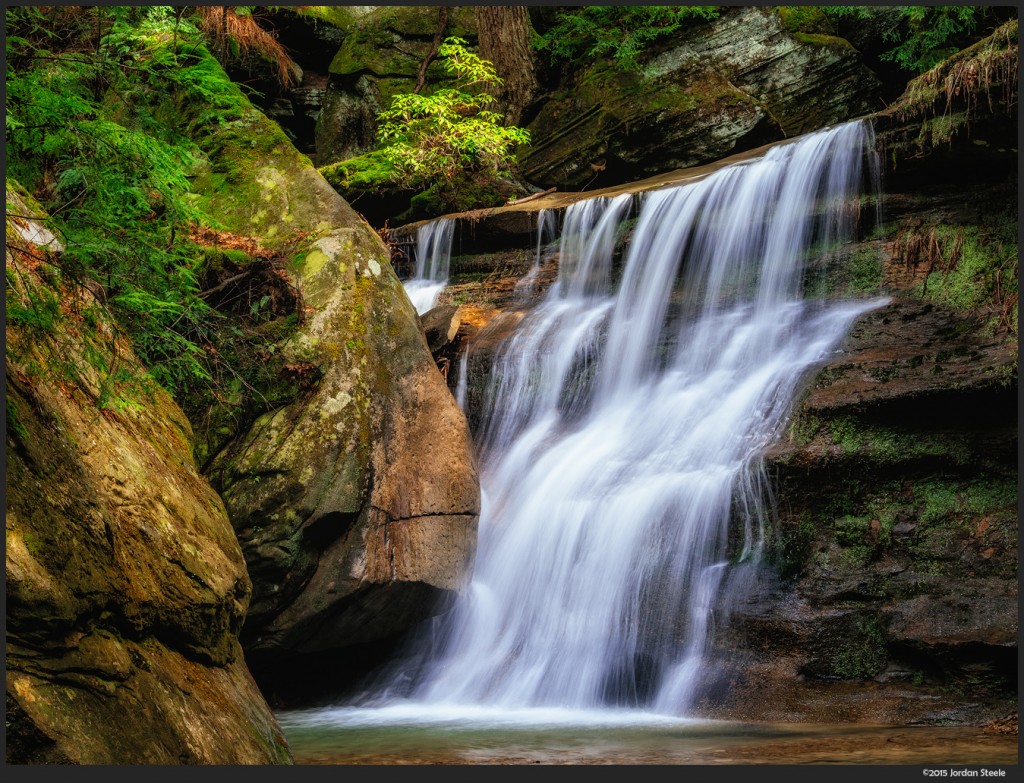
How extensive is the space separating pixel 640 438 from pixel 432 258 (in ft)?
16.1

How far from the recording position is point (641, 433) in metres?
7.63

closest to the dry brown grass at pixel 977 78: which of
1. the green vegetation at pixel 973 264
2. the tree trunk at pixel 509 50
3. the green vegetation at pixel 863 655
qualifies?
the green vegetation at pixel 973 264

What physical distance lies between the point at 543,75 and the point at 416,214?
4852 millimetres

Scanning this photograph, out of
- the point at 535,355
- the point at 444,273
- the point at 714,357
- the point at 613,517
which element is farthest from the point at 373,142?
the point at 613,517

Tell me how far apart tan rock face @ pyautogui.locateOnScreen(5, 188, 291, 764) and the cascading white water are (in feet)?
22.0

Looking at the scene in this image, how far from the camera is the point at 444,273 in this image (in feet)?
36.5

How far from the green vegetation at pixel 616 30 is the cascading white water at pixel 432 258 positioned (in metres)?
4.59

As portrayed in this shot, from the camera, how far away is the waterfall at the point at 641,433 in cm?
599

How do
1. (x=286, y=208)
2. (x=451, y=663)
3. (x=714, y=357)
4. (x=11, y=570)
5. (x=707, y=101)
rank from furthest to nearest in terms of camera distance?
1. (x=707, y=101)
2. (x=714, y=357)
3. (x=286, y=208)
4. (x=451, y=663)
5. (x=11, y=570)

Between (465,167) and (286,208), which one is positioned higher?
(465,167)

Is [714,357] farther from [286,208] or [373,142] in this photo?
[373,142]

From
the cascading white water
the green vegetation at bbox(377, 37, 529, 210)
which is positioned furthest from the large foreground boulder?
the green vegetation at bbox(377, 37, 529, 210)

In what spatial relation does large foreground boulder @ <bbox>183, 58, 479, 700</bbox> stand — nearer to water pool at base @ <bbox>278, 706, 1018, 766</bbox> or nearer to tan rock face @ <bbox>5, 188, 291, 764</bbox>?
water pool at base @ <bbox>278, 706, 1018, 766</bbox>

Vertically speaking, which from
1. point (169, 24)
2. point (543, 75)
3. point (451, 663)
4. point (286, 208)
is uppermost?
point (543, 75)
